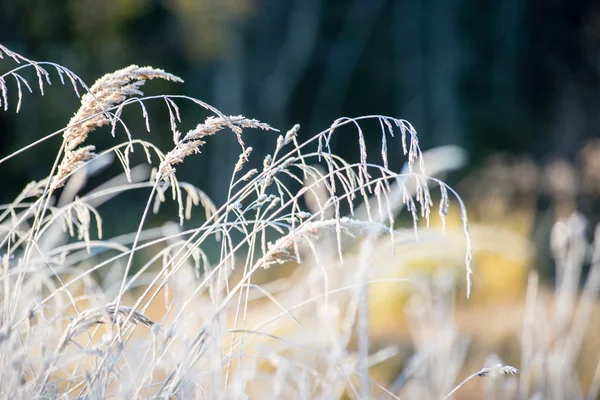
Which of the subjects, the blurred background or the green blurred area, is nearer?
the blurred background

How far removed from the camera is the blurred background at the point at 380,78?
7.52m

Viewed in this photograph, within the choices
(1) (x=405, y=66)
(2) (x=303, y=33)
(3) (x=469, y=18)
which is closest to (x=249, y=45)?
(2) (x=303, y=33)

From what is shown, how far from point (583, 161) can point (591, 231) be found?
1923mm

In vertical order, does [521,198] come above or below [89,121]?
below

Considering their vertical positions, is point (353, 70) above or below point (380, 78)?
above

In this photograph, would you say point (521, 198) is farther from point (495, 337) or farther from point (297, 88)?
point (297, 88)

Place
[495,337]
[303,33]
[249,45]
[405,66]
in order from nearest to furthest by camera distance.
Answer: [495,337] < [249,45] < [303,33] < [405,66]

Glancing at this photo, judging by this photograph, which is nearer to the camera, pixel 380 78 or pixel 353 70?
pixel 353 70

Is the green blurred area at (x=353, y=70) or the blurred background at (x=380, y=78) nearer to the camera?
the blurred background at (x=380, y=78)

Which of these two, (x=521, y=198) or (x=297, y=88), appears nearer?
(x=521, y=198)

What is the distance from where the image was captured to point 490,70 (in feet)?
40.1

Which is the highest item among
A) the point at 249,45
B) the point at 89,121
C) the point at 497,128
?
the point at 89,121

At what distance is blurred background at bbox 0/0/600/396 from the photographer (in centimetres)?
752

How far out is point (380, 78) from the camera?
39.0ft
